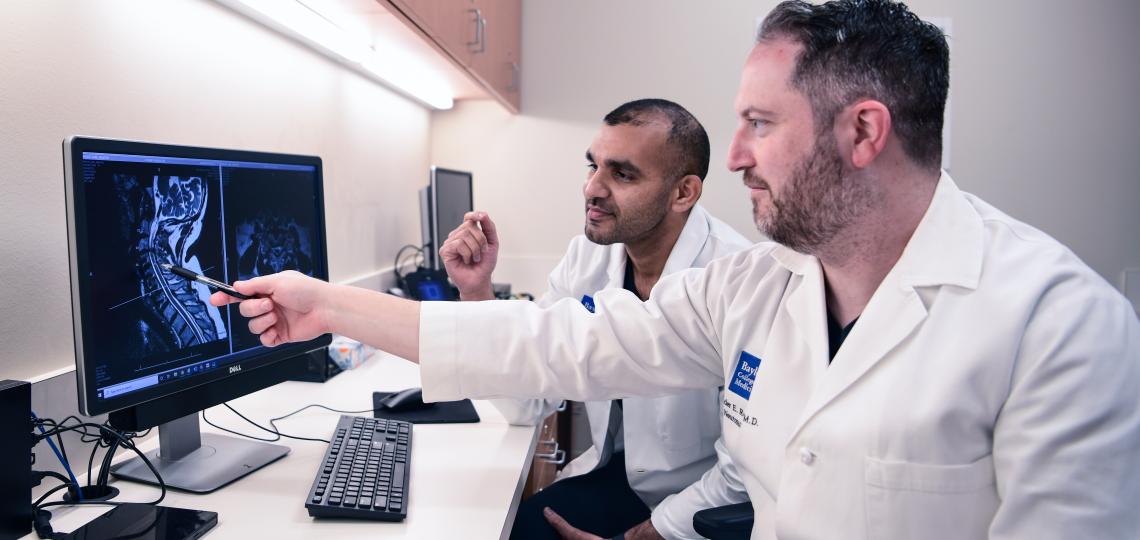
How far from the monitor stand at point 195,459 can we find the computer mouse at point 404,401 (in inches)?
9.9

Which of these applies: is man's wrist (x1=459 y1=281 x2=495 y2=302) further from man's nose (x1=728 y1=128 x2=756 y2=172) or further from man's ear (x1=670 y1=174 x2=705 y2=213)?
man's nose (x1=728 y1=128 x2=756 y2=172)

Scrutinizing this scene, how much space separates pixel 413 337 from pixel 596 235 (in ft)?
2.54

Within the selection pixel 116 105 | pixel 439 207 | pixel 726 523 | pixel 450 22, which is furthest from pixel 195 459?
pixel 439 207

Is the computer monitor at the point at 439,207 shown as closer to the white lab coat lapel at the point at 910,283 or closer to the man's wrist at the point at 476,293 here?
the man's wrist at the point at 476,293

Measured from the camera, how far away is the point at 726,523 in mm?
1045

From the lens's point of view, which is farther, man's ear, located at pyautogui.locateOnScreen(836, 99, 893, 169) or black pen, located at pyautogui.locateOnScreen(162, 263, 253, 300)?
black pen, located at pyautogui.locateOnScreen(162, 263, 253, 300)

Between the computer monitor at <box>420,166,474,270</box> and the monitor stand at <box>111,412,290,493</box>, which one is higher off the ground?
the computer monitor at <box>420,166,474,270</box>

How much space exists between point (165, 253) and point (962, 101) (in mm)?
2943

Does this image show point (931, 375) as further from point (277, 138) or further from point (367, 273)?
point (367, 273)

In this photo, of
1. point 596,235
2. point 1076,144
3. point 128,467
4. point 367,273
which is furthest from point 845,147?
point 1076,144

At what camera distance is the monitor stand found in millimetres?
1010

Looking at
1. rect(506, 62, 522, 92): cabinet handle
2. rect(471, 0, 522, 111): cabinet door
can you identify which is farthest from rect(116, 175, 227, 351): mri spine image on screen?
rect(506, 62, 522, 92): cabinet handle

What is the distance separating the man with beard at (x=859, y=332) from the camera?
28.3 inches

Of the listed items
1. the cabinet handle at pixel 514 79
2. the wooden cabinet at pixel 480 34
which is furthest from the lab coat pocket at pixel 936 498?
the cabinet handle at pixel 514 79
